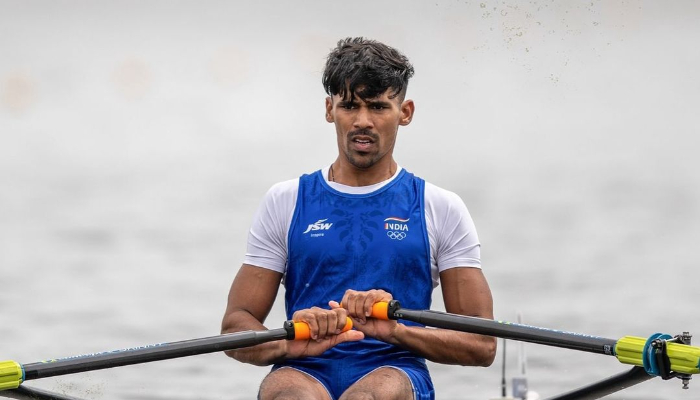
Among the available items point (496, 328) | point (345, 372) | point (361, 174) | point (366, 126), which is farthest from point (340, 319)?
point (366, 126)

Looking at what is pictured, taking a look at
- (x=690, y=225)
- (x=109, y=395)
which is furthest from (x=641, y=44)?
(x=109, y=395)

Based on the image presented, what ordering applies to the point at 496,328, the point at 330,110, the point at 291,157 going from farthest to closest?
1. the point at 291,157
2. the point at 330,110
3. the point at 496,328

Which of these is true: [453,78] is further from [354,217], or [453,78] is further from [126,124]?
[354,217]

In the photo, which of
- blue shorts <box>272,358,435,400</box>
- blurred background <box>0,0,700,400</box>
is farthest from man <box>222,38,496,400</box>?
blurred background <box>0,0,700,400</box>

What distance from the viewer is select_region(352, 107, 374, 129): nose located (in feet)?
17.8

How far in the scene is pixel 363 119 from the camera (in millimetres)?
5426

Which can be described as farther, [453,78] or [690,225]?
[453,78]

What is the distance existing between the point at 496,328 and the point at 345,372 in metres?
0.67

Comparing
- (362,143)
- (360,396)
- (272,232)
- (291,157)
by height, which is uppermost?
(291,157)

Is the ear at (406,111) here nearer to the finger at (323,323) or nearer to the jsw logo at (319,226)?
the jsw logo at (319,226)

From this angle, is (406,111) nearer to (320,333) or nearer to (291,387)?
(320,333)

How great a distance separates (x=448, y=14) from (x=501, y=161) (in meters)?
6.36

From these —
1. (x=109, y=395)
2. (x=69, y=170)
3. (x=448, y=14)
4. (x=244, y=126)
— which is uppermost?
(x=448, y=14)

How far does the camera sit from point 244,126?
21156 millimetres
